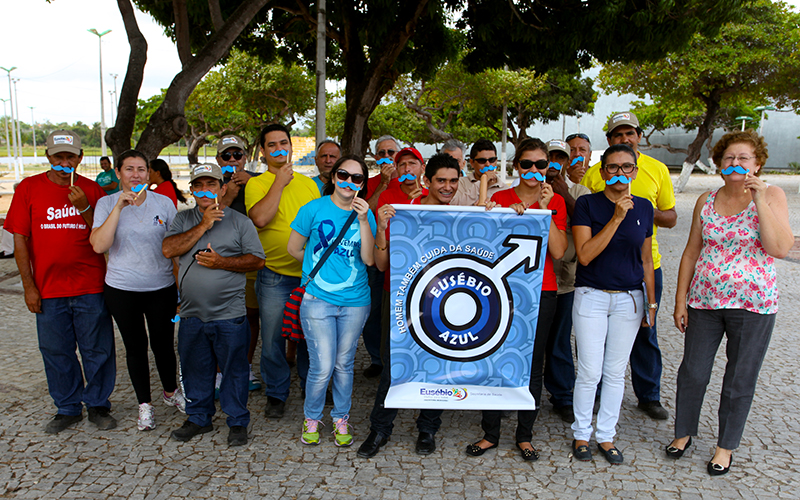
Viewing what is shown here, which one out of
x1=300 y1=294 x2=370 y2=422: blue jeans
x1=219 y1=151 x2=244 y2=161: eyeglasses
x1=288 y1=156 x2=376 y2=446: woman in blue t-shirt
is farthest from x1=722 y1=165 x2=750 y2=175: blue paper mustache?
x1=219 y1=151 x2=244 y2=161: eyeglasses

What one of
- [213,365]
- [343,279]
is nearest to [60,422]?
[213,365]

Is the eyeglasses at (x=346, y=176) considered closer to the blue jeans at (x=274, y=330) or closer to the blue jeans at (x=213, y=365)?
the blue jeans at (x=274, y=330)

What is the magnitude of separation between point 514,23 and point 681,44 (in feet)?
9.81

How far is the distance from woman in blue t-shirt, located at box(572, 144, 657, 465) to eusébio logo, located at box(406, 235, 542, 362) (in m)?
0.39

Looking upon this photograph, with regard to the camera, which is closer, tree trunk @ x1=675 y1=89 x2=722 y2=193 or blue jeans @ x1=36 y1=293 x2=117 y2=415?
blue jeans @ x1=36 y1=293 x2=117 y2=415

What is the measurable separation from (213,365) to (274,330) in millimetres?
534

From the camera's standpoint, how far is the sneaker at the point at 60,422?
388 centimetres

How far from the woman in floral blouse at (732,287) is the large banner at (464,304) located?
105 centimetres

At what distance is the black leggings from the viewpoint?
3.87 meters

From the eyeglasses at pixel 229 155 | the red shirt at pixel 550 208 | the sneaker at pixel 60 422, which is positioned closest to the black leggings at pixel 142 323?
the sneaker at pixel 60 422

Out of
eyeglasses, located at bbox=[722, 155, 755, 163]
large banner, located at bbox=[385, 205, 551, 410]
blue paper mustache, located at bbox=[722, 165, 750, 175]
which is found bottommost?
large banner, located at bbox=[385, 205, 551, 410]

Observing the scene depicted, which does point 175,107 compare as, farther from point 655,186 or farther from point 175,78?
point 655,186

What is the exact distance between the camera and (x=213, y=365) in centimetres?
389

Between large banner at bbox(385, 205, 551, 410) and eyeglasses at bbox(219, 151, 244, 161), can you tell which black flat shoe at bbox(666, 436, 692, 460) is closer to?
large banner at bbox(385, 205, 551, 410)
